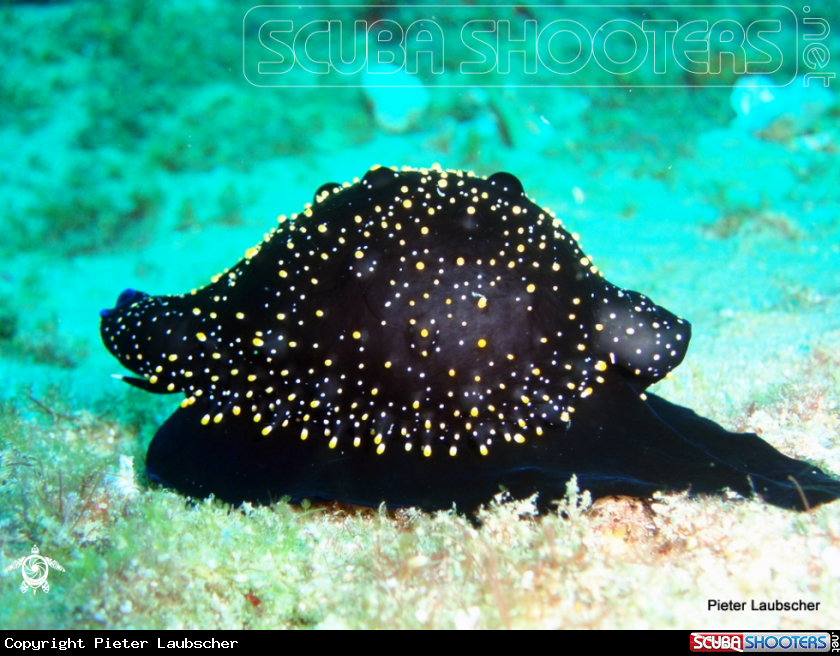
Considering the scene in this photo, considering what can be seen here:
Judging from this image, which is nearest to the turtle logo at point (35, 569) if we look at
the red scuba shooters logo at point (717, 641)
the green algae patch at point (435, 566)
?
the green algae patch at point (435, 566)

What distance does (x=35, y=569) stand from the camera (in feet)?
8.05

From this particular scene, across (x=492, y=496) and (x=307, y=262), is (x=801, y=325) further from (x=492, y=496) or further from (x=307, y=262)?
(x=307, y=262)

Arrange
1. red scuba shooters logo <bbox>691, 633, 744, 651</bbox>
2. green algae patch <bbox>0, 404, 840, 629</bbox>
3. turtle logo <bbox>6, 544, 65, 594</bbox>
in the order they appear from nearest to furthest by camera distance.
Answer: red scuba shooters logo <bbox>691, 633, 744, 651</bbox>
green algae patch <bbox>0, 404, 840, 629</bbox>
turtle logo <bbox>6, 544, 65, 594</bbox>

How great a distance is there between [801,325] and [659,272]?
353 centimetres

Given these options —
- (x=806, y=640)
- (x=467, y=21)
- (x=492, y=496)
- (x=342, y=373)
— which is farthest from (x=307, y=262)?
(x=467, y=21)

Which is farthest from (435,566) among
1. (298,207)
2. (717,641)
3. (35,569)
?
(298,207)

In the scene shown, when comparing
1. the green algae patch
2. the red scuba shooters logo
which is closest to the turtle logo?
the green algae patch

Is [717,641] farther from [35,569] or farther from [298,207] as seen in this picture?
[298,207]

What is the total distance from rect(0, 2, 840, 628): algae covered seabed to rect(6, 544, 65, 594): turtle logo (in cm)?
5

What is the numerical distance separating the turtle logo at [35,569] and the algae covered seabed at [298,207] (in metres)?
0.05

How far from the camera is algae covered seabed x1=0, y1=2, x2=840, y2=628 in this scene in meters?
2.08

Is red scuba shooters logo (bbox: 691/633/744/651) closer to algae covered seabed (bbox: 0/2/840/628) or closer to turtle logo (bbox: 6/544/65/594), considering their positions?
algae covered seabed (bbox: 0/2/840/628)

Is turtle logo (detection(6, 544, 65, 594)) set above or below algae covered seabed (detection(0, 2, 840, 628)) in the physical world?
below

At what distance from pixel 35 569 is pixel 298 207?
39.1ft
